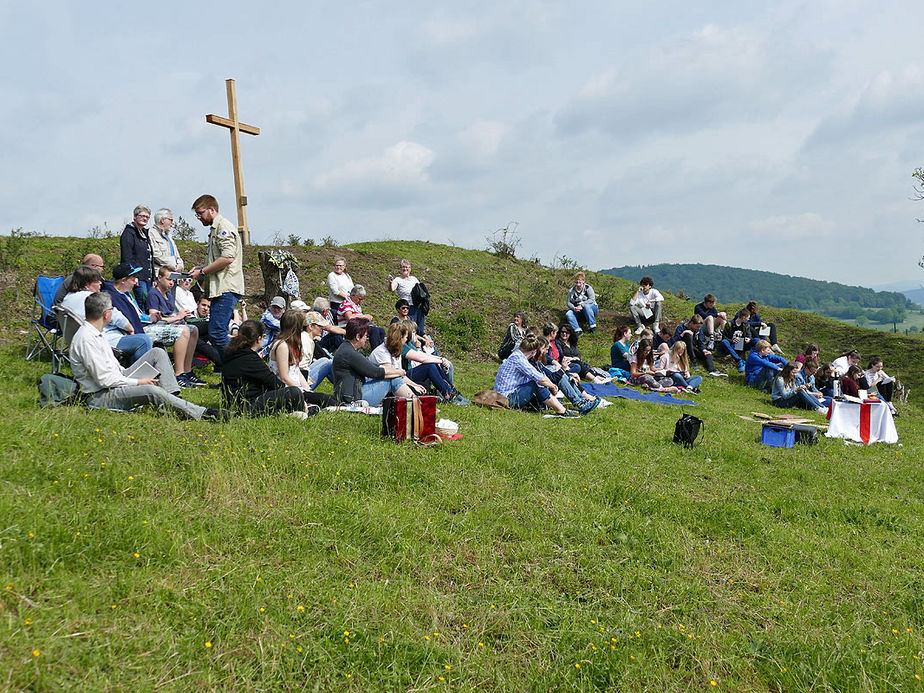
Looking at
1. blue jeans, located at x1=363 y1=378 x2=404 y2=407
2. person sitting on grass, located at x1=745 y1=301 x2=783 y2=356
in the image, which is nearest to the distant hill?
person sitting on grass, located at x1=745 y1=301 x2=783 y2=356

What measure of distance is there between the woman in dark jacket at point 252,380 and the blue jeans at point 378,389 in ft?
4.88

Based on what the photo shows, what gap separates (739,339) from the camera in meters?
15.7

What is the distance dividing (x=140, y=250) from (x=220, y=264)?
6.10 ft

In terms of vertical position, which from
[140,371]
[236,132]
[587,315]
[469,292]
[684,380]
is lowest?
[684,380]

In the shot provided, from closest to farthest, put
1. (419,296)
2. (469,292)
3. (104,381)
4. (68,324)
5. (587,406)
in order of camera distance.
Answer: (104,381) → (68,324) → (587,406) → (419,296) → (469,292)

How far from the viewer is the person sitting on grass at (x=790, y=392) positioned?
11.7 m

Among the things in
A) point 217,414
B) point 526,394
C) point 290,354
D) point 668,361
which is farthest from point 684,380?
point 217,414

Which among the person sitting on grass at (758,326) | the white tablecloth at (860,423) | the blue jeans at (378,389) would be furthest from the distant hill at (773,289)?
the blue jeans at (378,389)

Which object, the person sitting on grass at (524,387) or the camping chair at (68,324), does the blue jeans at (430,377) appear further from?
the camping chair at (68,324)

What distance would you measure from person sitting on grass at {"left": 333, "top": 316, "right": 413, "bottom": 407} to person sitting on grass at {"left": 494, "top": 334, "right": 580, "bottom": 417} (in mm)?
1749

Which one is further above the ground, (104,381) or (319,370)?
(104,381)

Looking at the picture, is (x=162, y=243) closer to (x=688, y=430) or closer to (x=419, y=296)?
(x=419, y=296)

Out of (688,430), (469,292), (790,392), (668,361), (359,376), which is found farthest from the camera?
(469,292)

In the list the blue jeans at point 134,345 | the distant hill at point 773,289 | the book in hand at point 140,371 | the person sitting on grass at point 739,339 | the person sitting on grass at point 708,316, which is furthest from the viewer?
the distant hill at point 773,289
